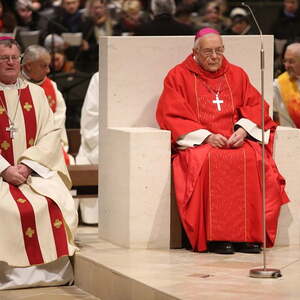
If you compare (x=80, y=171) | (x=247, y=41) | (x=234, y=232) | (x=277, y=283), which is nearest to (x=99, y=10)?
(x=80, y=171)

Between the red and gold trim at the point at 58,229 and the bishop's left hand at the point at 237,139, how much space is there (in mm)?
1287

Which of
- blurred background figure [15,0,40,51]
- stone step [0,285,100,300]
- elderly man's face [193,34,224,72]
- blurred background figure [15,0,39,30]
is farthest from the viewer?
blurred background figure [15,0,39,30]

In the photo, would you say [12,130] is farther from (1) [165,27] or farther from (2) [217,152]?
(1) [165,27]

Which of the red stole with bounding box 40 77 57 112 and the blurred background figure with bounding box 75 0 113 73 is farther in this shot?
the blurred background figure with bounding box 75 0 113 73

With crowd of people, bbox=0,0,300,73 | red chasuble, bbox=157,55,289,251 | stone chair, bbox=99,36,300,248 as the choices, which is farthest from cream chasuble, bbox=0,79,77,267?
crowd of people, bbox=0,0,300,73

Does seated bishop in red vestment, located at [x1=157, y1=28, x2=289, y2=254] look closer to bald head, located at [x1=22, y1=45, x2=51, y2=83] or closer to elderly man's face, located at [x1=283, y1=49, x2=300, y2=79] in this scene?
elderly man's face, located at [x1=283, y1=49, x2=300, y2=79]

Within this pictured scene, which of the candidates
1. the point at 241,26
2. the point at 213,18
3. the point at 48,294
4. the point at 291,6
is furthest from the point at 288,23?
the point at 48,294

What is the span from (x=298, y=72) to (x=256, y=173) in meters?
1.77

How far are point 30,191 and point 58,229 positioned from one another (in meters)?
0.32

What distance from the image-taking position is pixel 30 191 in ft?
24.8

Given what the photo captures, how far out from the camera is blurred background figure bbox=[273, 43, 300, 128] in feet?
30.3

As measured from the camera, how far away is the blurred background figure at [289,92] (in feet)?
30.3

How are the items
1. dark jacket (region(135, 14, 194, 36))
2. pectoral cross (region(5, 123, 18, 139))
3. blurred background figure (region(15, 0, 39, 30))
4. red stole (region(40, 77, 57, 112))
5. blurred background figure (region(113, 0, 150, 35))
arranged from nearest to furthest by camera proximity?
pectoral cross (region(5, 123, 18, 139)), red stole (region(40, 77, 57, 112)), dark jacket (region(135, 14, 194, 36)), blurred background figure (region(15, 0, 39, 30)), blurred background figure (region(113, 0, 150, 35))

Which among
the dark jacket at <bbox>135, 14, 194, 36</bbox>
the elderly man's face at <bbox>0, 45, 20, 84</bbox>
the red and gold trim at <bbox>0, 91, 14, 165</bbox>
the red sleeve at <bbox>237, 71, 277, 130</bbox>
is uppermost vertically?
the dark jacket at <bbox>135, 14, 194, 36</bbox>
